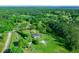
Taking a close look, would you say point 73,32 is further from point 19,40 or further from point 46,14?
point 19,40
